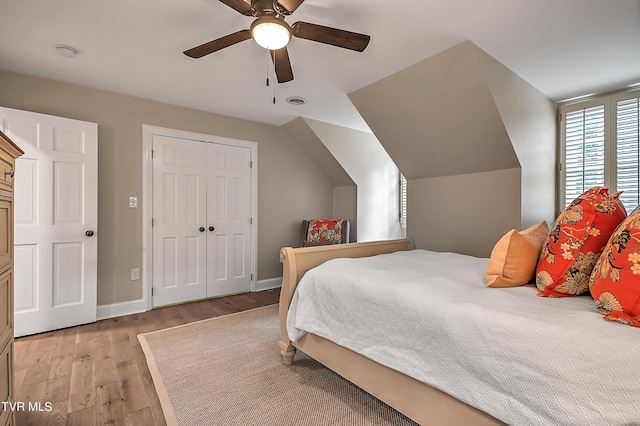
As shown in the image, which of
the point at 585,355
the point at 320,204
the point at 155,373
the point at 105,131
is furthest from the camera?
the point at 320,204

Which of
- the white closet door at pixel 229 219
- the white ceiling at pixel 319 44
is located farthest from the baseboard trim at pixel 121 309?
the white ceiling at pixel 319 44

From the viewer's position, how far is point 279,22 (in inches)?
61.0

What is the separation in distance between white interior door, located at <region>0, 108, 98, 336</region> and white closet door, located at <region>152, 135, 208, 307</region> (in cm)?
58

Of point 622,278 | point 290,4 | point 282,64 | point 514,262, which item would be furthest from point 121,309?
point 622,278

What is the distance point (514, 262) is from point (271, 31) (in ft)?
5.46

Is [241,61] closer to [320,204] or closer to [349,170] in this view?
[349,170]

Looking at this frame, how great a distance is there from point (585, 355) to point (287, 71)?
6.74 feet

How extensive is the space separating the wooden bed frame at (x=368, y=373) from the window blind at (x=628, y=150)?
2352mm

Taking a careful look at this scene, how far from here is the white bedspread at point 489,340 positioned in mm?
890

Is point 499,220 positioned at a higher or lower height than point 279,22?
lower

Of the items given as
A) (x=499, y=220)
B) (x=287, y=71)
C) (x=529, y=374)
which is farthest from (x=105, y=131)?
(x=499, y=220)

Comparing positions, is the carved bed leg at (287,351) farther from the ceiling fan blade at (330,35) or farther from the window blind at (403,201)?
the window blind at (403,201)

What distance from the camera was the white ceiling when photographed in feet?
6.04

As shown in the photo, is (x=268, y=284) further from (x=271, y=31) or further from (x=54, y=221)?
(x=271, y=31)
